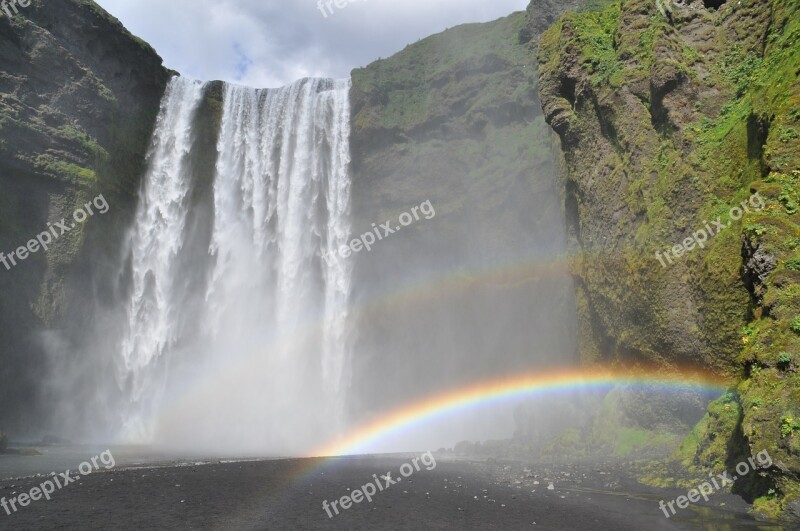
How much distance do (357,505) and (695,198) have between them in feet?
49.5

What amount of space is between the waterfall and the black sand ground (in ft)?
71.5

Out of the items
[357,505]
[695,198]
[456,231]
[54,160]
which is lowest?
[357,505]

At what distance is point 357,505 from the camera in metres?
13.7

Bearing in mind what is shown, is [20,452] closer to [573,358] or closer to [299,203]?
[299,203]

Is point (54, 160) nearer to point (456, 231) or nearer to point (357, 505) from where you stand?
point (456, 231)

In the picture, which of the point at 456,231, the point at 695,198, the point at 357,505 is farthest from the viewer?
the point at 456,231

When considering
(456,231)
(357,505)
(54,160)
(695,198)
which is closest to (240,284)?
(54,160)

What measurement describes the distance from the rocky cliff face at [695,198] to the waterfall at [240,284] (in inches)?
826

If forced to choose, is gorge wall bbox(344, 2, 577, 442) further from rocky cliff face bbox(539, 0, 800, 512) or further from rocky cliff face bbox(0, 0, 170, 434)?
Answer: rocky cliff face bbox(0, 0, 170, 434)

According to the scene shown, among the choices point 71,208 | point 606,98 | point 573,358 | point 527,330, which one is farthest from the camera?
point 527,330

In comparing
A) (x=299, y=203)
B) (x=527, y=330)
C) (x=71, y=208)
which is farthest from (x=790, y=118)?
(x=71, y=208)

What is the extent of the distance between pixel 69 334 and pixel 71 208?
8513mm

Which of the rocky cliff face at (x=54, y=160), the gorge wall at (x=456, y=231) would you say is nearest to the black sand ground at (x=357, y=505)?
the rocky cliff face at (x=54, y=160)

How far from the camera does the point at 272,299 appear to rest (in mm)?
43000
